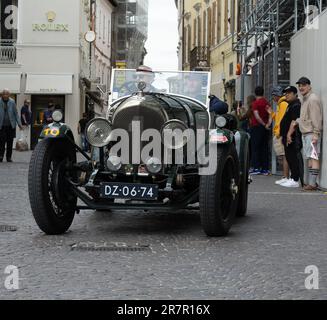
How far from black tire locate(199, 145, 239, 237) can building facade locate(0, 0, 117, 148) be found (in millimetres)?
27431

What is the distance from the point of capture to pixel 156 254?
6289 millimetres

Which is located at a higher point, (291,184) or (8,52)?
(8,52)

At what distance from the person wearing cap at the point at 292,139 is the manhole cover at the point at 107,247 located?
695 centimetres

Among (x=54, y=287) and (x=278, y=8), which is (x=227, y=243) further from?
(x=278, y=8)

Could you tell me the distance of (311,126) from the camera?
12.6m

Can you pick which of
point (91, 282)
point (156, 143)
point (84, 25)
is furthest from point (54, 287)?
point (84, 25)

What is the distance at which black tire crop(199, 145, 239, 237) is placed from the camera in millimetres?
6887

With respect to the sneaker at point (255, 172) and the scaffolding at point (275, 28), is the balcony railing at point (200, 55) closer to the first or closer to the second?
the scaffolding at point (275, 28)

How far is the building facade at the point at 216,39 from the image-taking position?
32188 millimetres

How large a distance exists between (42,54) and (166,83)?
1077 inches

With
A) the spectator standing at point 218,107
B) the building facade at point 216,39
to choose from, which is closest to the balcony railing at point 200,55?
the building facade at point 216,39

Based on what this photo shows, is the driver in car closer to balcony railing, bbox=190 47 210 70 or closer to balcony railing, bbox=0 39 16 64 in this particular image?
balcony railing, bbox=0 39 16 64

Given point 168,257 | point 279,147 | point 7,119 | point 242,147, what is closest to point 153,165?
point 168,257

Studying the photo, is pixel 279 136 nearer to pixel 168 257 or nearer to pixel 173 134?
pixel 173 134
